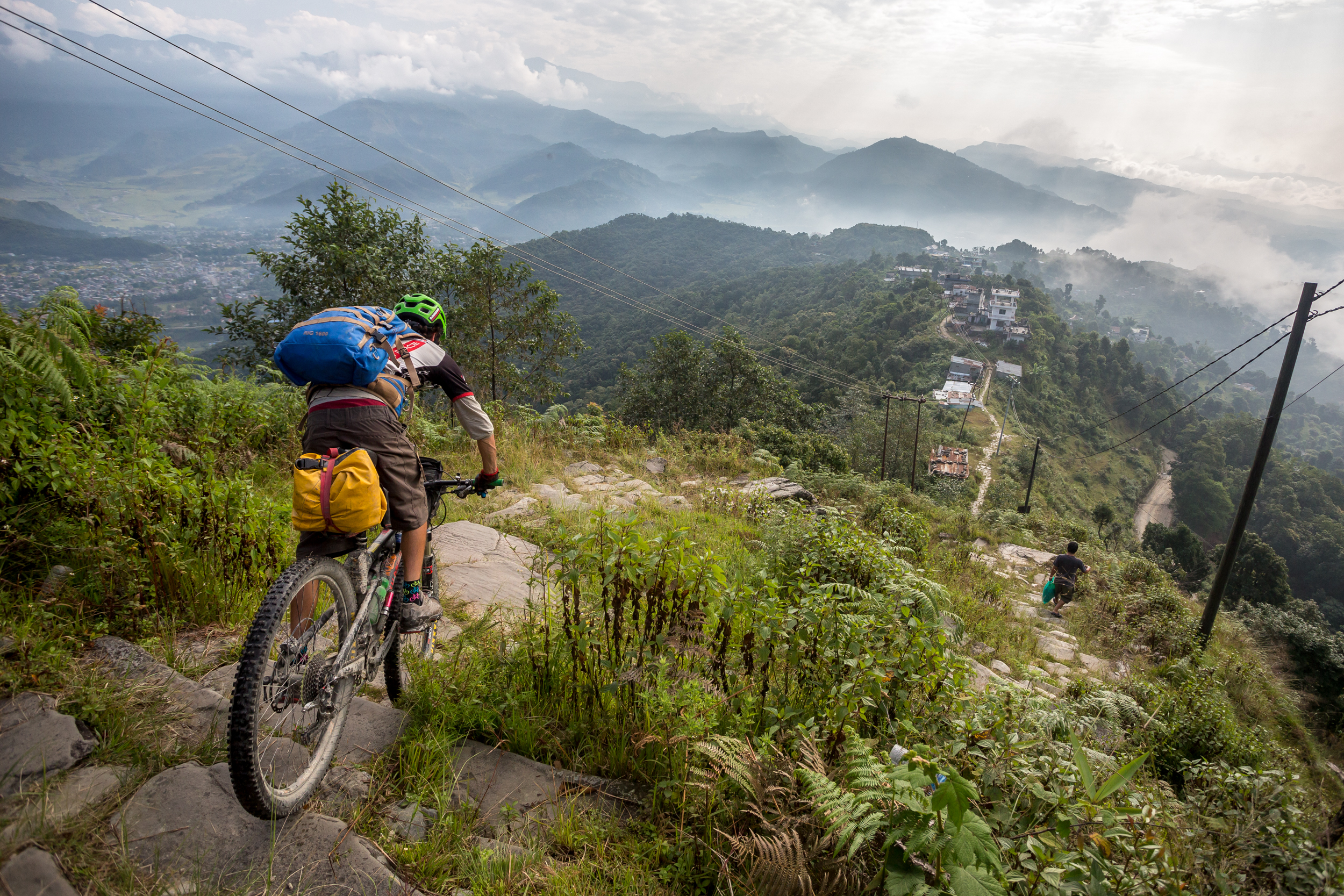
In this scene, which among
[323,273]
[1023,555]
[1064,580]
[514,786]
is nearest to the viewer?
[514,786]

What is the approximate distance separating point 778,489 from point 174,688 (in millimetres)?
9665

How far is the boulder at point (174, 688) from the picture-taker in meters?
2.39

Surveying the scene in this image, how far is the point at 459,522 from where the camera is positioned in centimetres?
602

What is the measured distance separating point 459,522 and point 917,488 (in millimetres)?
30940

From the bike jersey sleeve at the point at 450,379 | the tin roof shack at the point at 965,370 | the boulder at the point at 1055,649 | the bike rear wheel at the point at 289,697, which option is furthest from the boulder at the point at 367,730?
the tin roof shack at the point at 965,370

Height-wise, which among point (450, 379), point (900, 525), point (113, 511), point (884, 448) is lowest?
point (884, 448)

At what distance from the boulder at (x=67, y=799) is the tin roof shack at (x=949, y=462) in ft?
143

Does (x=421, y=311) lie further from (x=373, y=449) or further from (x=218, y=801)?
(x=218, y=801)

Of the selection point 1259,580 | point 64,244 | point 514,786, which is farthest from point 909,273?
point 64,244

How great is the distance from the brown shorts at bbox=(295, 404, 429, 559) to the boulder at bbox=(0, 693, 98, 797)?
1003mm

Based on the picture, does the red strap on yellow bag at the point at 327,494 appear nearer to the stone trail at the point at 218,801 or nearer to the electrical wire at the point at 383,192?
the stone trail at the point at 218,801

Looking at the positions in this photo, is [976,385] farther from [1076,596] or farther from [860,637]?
[860,637]

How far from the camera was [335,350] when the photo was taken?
8.20ft

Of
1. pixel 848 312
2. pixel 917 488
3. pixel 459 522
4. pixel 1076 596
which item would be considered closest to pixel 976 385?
pixel 848 312
